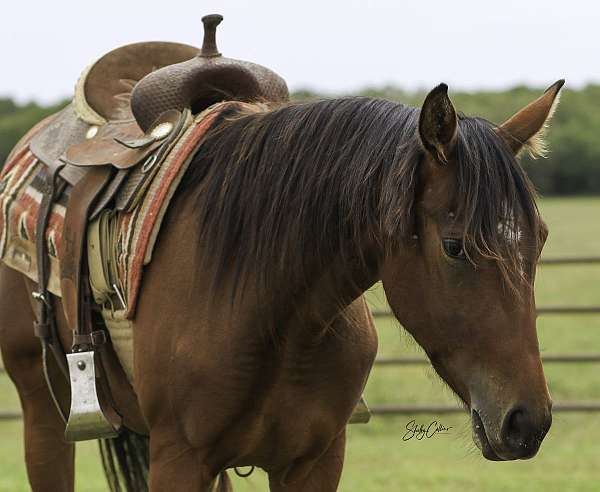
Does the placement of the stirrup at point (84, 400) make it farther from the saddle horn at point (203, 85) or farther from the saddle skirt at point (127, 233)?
the saddle horn at point (203, 85)

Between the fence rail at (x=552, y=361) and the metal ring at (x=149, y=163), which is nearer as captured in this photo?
the metal ring at (x=149, y=163)

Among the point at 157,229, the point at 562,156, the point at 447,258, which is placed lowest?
the point at 562,156

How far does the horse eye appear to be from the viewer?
2.14 metres

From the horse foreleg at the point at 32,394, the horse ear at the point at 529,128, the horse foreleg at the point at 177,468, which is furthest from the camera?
the horse foreleg at the point at 32,394

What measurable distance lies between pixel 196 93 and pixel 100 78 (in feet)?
2.63

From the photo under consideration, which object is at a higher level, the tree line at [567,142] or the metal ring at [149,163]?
the metal ring at [149,163]

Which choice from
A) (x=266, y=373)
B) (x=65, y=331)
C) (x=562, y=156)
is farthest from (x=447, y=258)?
(x=562, y=156)

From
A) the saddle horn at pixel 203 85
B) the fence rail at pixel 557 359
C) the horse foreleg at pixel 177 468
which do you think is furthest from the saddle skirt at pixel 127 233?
the fence rail at pixel 557 359

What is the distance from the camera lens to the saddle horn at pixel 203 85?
308 centimetres

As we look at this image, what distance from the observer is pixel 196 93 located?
310 centimetres

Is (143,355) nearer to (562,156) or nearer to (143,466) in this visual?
(143,466)

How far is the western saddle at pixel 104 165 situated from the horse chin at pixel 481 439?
1.18m

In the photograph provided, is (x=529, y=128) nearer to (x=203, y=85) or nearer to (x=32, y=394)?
(x=203, y=85)

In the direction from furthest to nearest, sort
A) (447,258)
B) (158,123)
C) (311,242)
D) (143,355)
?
(158,123), (143,355), (311,242), (447,258)
